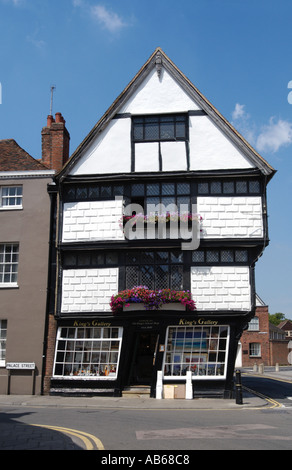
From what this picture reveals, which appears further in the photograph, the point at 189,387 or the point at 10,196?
the point at 10,196

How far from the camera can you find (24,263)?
21.4 meters

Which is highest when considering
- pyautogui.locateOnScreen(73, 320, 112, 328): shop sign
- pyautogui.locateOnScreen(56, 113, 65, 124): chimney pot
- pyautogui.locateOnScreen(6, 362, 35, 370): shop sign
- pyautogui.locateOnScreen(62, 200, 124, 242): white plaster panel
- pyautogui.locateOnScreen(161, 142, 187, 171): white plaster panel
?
pyautogui.locateOnScreen(56, 113, 65, 124): chimney pot

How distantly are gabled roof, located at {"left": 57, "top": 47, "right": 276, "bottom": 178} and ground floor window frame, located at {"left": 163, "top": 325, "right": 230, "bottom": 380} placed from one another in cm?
748

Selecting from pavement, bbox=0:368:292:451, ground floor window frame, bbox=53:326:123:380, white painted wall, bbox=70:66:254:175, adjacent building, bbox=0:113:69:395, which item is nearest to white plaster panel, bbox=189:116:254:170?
white painted wall, bbox=70:66:254:175

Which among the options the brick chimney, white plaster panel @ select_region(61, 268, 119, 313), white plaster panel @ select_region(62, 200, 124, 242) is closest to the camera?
white plaster panel @ select_region(61, 268, 119, 313)

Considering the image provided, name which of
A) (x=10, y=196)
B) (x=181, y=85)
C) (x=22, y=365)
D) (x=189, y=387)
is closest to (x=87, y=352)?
(x=22, y=365)

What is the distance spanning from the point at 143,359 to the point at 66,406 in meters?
5.98

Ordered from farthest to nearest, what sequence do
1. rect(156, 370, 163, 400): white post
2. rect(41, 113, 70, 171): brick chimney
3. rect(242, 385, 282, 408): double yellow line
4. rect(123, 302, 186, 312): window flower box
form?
rect(41, 113, 70, 171): brick chimney < rect(123, 302, 186, 312): window flower box < rect(156, 370, 163, 400): white post < rect(242, 385, 282, 408): double yellow line

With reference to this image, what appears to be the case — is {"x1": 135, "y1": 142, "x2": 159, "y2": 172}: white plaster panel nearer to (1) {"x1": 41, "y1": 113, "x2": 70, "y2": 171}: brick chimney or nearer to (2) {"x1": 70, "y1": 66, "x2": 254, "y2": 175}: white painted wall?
(2) {"x1": 70, "y1": 66, "x2": 254, "y2": 175}: white painted wall

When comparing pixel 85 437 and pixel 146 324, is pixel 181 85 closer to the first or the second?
pixel 146 324

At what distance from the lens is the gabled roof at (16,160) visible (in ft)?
74.1

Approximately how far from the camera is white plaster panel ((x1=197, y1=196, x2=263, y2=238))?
19766mm

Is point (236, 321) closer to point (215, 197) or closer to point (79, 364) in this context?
point (215, 197)
